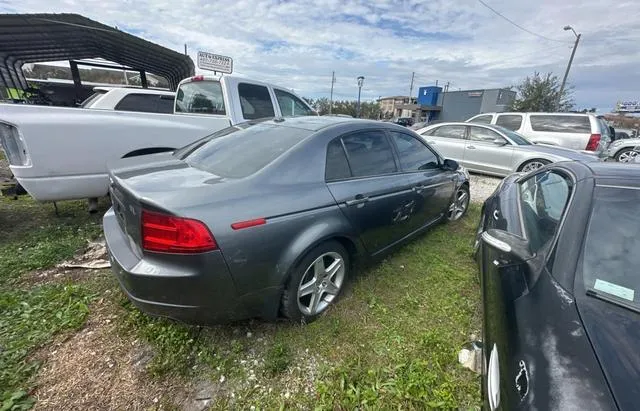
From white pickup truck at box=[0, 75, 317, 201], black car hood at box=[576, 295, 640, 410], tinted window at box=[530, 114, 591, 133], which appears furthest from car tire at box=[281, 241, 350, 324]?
tinted window at box=[530, 114, 591, 133]

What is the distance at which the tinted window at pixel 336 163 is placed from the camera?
2.39 metres

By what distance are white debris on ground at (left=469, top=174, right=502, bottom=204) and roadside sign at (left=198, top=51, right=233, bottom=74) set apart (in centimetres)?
675

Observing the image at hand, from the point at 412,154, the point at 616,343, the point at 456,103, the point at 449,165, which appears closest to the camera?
the point at 616,343

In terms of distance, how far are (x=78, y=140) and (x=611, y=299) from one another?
14.4 ft

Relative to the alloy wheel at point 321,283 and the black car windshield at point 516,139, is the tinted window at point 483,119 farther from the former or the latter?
the alloy wheel at point 321,283

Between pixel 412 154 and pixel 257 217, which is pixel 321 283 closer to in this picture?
pixel 257 217

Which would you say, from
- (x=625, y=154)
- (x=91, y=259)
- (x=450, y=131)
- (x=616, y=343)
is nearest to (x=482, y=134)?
(x=450, y=131)

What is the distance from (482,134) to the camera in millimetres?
7871

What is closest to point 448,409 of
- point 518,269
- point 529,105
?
point 518,269

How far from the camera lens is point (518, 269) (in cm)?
162

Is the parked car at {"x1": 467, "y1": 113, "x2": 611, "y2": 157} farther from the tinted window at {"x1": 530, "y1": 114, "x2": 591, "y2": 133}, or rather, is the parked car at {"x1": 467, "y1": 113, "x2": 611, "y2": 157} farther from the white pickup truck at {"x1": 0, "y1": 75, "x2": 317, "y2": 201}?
the white pickup truck at {"x1": 0, "y1": 75, "x2": 317, "y2": 201}

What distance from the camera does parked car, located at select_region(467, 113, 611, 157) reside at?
26.9ft

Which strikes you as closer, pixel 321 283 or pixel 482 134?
pixel 321 283

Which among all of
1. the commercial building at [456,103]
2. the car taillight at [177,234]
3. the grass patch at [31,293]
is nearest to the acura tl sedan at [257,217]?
the car taillight at [177,234]
